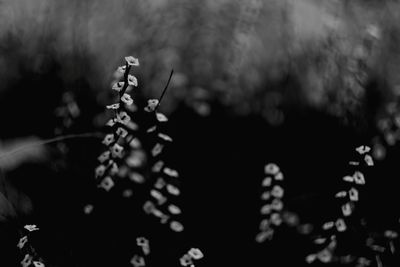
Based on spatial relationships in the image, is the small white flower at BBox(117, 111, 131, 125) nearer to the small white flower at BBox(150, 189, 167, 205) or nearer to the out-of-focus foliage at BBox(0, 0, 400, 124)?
the small white flower at BBox(150, 189, 167, 205)

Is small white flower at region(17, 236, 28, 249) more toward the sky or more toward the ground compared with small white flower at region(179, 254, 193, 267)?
more toward the sky

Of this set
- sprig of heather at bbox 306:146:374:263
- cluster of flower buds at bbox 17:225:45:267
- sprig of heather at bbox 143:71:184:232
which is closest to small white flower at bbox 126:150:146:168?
sprig of heather at bbox 143:71:184:232

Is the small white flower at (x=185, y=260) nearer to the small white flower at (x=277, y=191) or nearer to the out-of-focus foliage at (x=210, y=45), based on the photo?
the small white flower at (x=277, y=191)

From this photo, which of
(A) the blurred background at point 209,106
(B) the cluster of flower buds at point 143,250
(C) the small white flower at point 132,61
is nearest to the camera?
(C) the small white flower at point 132,61

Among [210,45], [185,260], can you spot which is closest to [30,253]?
[185,260]

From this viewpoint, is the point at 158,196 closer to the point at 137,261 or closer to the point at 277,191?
the point at 137,261

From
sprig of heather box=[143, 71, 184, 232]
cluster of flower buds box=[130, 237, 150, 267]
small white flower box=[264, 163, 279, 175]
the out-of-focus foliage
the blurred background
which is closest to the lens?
sprig of heather box=[143, 71, 184, 232]

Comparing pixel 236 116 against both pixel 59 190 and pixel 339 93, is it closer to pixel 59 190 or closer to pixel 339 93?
pixel 339 93

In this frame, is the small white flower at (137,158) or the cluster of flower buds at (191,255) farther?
the small white flower at (137,158)

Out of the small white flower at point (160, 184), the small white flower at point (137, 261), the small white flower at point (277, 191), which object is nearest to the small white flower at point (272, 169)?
the small white flower at point (277, 191)
